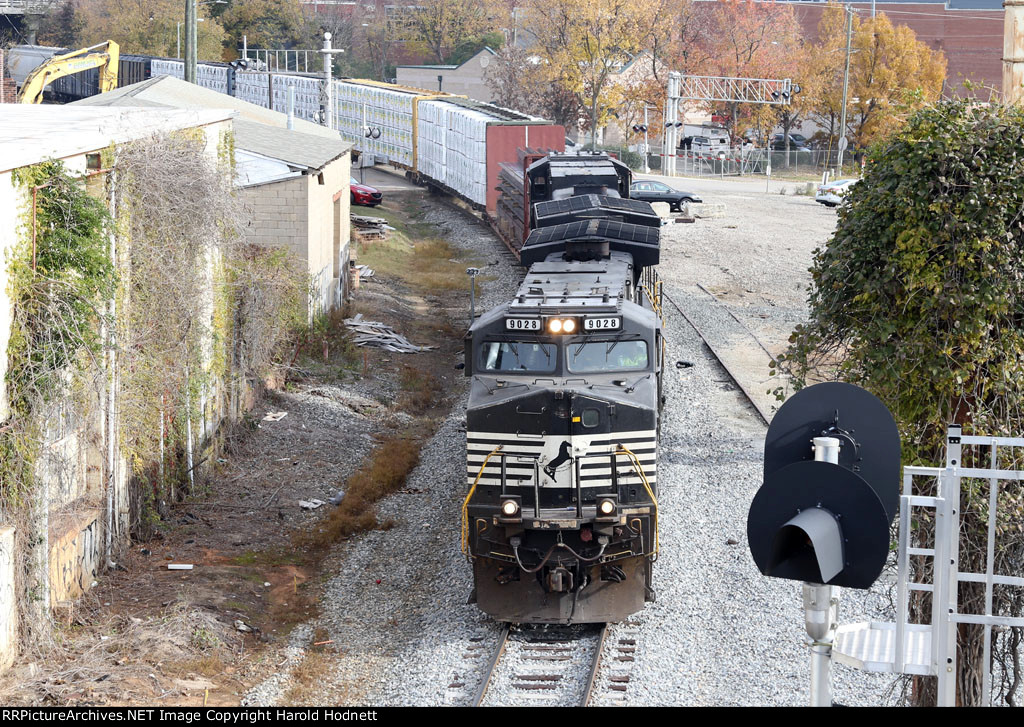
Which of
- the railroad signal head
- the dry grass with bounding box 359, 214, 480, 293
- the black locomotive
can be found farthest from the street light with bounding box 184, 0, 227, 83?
the railroad signal head

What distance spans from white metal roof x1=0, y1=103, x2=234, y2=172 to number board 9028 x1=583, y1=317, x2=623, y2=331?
238 inches

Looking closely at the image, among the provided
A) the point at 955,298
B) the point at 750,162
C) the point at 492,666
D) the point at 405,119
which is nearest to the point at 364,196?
the point at 405,119

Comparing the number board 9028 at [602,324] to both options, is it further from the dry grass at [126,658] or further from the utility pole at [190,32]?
the utility pole at [190,32]

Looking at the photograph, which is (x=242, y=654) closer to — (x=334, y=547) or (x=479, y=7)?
(x=334, y=547)

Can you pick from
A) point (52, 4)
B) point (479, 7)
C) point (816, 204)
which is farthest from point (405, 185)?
point (52, 4)

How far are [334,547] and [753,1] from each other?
67754mm

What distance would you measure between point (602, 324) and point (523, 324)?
88 centimetres

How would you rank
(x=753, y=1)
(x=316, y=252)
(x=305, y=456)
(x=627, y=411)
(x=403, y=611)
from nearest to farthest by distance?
(x=627, y=411), (x=403, y=611), (x=305, y=456), (x=316, y=252), (x=753, y=1)

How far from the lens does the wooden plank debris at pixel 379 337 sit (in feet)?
86.7

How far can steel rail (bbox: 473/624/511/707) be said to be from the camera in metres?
10.9

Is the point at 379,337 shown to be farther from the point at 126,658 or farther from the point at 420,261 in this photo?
the point at 126,658

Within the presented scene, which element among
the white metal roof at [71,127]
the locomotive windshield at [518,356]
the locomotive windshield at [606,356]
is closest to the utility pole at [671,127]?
the white metal roof at [71,127]

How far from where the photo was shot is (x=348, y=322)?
27609 mm

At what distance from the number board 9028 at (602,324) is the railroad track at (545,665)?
333 centimetres
